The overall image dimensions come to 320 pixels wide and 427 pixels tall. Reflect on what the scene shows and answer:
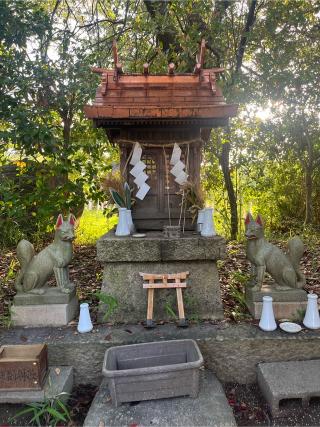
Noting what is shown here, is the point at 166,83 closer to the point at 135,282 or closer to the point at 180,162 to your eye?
the point at 180,162

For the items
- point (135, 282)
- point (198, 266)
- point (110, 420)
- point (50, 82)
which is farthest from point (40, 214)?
point (110, 420)

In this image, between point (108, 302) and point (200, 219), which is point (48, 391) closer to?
point (108, 302)

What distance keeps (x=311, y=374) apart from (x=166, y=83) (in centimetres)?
369

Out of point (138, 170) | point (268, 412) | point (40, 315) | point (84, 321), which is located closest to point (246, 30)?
point (138, 170)

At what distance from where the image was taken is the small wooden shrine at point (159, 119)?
3693 mm

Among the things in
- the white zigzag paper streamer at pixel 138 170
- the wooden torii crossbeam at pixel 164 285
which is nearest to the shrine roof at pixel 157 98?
the white zigzag paper streamer at pixel 138 170

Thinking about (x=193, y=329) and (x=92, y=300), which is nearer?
(x=193, y=329)

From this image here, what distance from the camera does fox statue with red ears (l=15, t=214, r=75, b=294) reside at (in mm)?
3545

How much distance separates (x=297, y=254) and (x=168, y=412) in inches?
82.9

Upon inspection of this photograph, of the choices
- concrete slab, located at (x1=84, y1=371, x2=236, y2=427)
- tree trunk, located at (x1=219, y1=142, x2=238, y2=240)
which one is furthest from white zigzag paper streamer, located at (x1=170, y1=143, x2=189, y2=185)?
tree trunk, located at (x1=219, y1=142, x2=238, y2=240)

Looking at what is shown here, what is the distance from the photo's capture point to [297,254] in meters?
3.55

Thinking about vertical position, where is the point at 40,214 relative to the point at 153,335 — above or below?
above

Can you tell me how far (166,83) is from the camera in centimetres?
423

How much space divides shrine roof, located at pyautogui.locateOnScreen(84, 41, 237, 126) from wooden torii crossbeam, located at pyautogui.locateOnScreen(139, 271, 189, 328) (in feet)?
5.94
